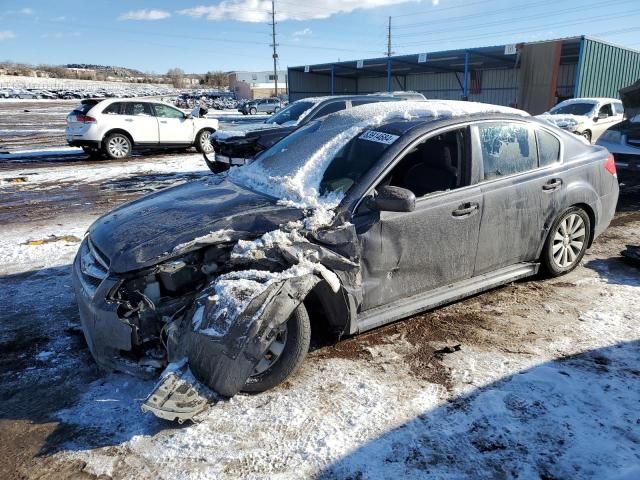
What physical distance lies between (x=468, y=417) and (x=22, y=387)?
9.34 ft

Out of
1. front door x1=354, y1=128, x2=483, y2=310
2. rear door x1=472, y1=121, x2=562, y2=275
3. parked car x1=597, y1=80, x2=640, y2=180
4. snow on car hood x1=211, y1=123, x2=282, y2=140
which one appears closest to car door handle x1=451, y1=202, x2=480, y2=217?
front door x1=354, y1=128, x2=483, y2=310

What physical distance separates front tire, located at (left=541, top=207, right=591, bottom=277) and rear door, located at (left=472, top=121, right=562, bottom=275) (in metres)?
0.22

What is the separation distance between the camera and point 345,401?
2.99 meters

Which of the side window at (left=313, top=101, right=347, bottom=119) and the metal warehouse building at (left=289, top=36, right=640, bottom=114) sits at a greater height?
the metal warehouse building at (left=289, top=36, right=640, bottom=114)

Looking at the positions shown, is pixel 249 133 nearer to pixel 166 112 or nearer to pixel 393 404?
pixel 166 112

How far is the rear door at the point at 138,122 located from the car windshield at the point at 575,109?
41.6 ft

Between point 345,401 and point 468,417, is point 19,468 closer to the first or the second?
point 345,401

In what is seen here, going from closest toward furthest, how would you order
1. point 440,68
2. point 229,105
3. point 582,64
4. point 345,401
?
point 345,401 < point 582,64 < point 440,68 < point 229,105

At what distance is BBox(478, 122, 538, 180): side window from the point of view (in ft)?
13.1

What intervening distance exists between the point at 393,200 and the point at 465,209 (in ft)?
2.73

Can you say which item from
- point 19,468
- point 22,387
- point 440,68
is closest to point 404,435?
point 19,468

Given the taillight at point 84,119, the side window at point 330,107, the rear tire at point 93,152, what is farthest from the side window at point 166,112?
the side window at point 330,107

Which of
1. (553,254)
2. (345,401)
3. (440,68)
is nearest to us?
(345,401)

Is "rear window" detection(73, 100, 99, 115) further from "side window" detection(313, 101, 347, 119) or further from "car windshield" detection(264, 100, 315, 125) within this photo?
"side window" detection(313, 101, 347, 119)
